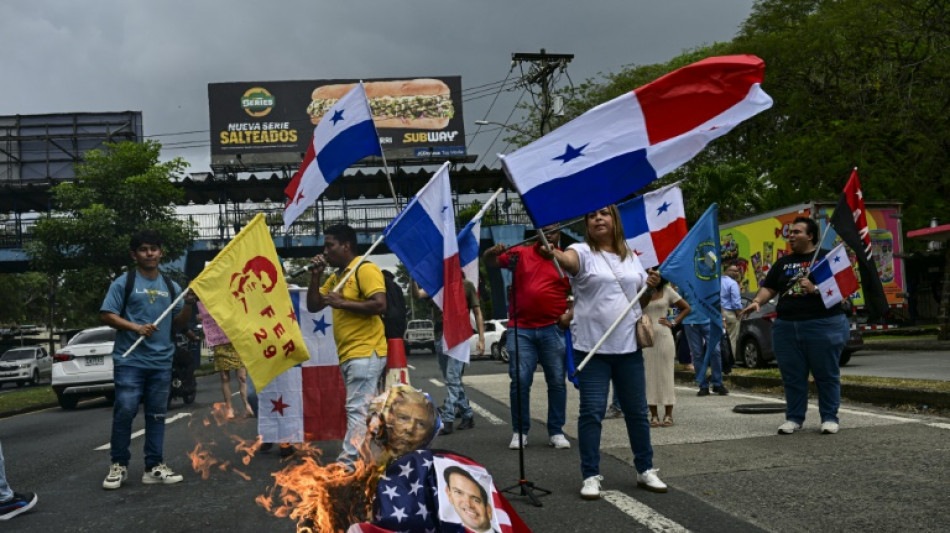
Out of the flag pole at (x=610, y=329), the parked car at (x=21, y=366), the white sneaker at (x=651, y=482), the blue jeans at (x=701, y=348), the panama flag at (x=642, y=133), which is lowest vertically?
the parked car at (x=21, y=366)

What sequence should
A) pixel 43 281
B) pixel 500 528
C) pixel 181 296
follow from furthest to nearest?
pixel 43 281 → pixel 181 296 → pixel 500 528

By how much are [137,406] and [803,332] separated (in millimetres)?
5489

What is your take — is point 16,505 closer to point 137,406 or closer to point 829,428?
point 137,406

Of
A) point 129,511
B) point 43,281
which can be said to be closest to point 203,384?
point 129,511

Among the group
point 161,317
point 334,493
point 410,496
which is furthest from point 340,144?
→ point 410,496

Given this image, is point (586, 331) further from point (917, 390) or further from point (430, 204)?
point (917, 390)

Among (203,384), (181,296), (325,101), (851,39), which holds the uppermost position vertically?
(325,101)

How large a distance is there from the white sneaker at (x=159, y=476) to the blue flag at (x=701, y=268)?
417cm

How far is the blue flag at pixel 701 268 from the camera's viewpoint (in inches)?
Result: 269

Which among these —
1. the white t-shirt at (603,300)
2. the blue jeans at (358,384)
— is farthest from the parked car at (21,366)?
the white t-shirt at (603,300)

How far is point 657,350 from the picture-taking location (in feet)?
27.7

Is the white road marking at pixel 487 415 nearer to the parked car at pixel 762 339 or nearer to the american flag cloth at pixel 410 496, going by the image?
the american flag cloth at pixel 410 496

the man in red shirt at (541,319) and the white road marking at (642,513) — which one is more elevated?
the man in red shirt at (541,319)

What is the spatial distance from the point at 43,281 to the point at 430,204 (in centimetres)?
6179
